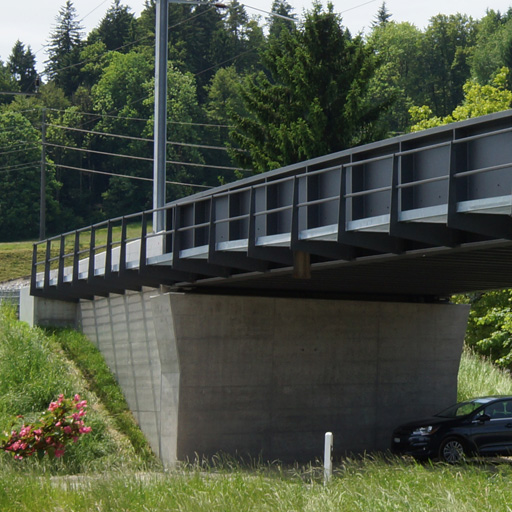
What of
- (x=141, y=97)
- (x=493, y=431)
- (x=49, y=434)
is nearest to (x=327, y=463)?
(x=493, y=431)

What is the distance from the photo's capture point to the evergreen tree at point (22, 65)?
124438mm

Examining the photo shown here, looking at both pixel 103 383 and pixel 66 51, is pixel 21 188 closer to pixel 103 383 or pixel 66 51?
pixel 66 51

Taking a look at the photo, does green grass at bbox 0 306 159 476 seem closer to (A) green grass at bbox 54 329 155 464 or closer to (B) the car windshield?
(A) green grass at bbox 54 329 155 464

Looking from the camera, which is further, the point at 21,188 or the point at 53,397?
the point at 21,188

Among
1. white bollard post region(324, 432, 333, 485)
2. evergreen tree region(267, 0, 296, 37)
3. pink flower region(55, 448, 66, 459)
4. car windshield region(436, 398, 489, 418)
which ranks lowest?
pink flower region(55, 448, 66, 459)

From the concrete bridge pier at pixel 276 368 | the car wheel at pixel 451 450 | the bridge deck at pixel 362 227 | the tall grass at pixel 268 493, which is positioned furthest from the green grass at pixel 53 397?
the car wheel at pixel 451 450

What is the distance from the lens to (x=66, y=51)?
124250 millimetres

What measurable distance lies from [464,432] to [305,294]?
567 cm

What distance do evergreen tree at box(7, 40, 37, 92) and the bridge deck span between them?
338ft

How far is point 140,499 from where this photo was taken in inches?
567

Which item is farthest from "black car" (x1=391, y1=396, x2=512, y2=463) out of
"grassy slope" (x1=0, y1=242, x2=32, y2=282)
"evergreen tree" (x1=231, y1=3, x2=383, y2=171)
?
"grassy slope" (x1=0, y1=242, x2=32, y2=282)

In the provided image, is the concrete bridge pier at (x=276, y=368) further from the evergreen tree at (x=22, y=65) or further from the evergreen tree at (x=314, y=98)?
the evergreen tree at (x=22, y=65)

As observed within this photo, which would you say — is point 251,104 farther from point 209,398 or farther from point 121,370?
point 209,398

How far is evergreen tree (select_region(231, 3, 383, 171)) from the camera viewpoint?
41188 mm
